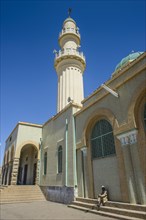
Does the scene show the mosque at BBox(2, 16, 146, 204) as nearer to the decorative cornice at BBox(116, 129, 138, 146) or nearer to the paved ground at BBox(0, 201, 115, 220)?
the decorative cornice at BBox(116, 129, 138, 146)

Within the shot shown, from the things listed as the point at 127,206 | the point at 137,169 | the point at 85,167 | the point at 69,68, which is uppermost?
the point at 69,68

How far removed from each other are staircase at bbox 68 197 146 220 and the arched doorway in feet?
35.0

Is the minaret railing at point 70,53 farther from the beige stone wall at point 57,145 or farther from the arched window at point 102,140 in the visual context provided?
the arched window at point 102,140

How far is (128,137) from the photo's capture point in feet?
24.2

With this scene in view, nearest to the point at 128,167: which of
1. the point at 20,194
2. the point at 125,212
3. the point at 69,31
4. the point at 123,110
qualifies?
the point at 125,212

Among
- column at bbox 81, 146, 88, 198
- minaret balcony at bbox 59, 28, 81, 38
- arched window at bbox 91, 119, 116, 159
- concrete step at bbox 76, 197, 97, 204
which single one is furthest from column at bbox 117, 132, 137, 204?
minaret balcony at bbox 59, 28, 81, 38

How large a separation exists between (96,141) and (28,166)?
41.5 ft

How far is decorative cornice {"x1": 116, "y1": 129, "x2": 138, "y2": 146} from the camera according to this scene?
7093mm

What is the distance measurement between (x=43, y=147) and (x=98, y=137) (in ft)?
26.7

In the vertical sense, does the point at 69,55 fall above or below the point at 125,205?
above

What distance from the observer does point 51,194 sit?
42.7 feet

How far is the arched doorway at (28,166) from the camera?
61.1 ft

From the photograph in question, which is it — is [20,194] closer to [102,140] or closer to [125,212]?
[102,140]

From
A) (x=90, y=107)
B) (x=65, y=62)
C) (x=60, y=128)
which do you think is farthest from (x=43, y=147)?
(x=65, y=62)
